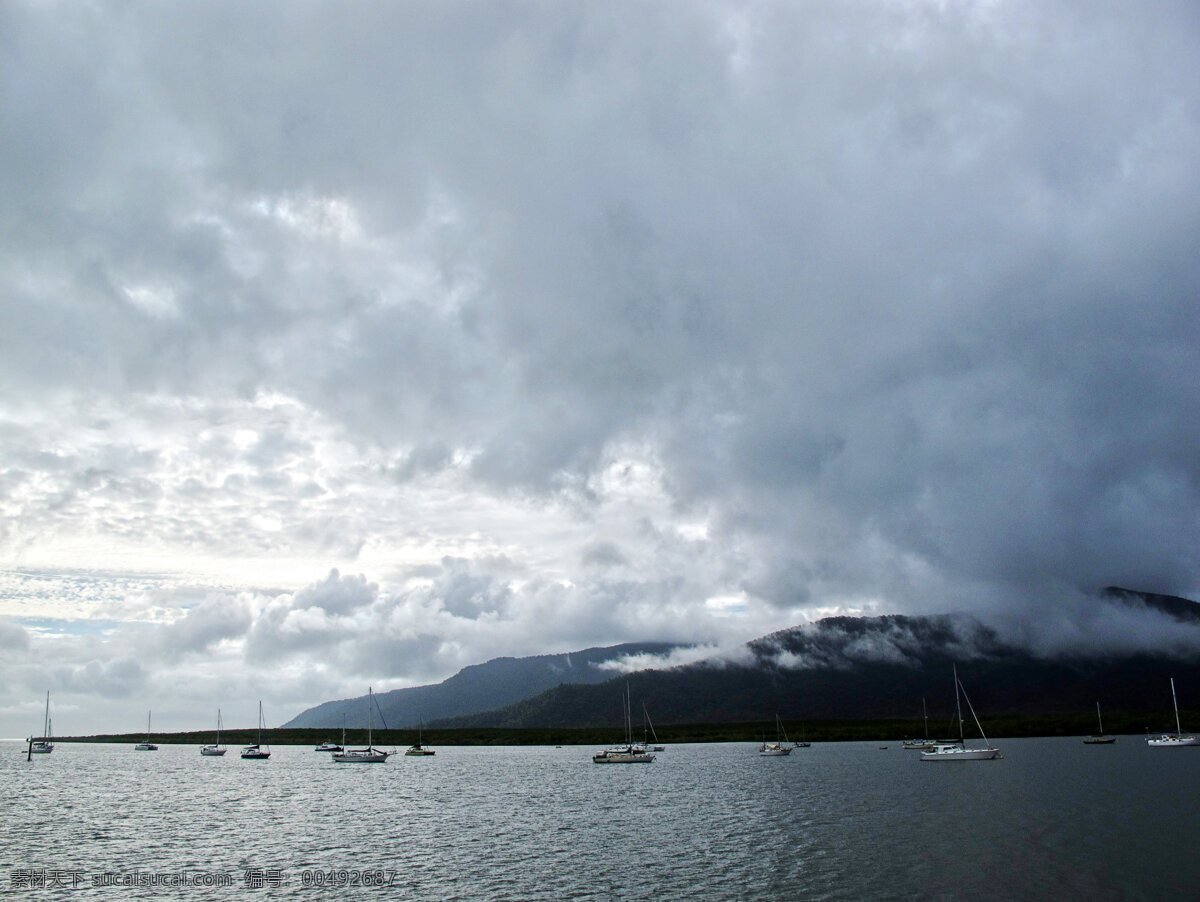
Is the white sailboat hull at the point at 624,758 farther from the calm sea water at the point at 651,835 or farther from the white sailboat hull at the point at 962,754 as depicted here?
the white sailboat hull at the point at 962,754

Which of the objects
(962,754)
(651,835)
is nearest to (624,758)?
(962,754)

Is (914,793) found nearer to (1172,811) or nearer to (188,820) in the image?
(1172,811)

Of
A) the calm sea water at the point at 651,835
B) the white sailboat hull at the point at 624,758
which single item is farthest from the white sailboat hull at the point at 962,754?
the white sailboat hull at the point at 624,758

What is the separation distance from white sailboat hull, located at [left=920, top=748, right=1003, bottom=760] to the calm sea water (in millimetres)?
29896

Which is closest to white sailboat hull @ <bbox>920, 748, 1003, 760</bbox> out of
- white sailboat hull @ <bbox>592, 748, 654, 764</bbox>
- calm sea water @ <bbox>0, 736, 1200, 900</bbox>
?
calm sea water @ <bbox>0, 736, 1200, 900</bbox>

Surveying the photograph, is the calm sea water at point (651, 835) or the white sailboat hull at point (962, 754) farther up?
the calm sea water at point (651, 835)

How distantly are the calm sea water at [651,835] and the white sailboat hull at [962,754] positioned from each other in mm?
29896

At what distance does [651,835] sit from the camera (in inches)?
2709

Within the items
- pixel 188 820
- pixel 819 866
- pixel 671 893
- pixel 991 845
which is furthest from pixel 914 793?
pixel 188 820

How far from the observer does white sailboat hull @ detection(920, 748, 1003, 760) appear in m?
159

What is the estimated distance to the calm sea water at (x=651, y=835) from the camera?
4894 cm

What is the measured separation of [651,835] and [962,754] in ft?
379

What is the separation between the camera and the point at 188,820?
83.0 m

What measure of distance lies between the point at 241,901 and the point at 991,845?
47.1m
